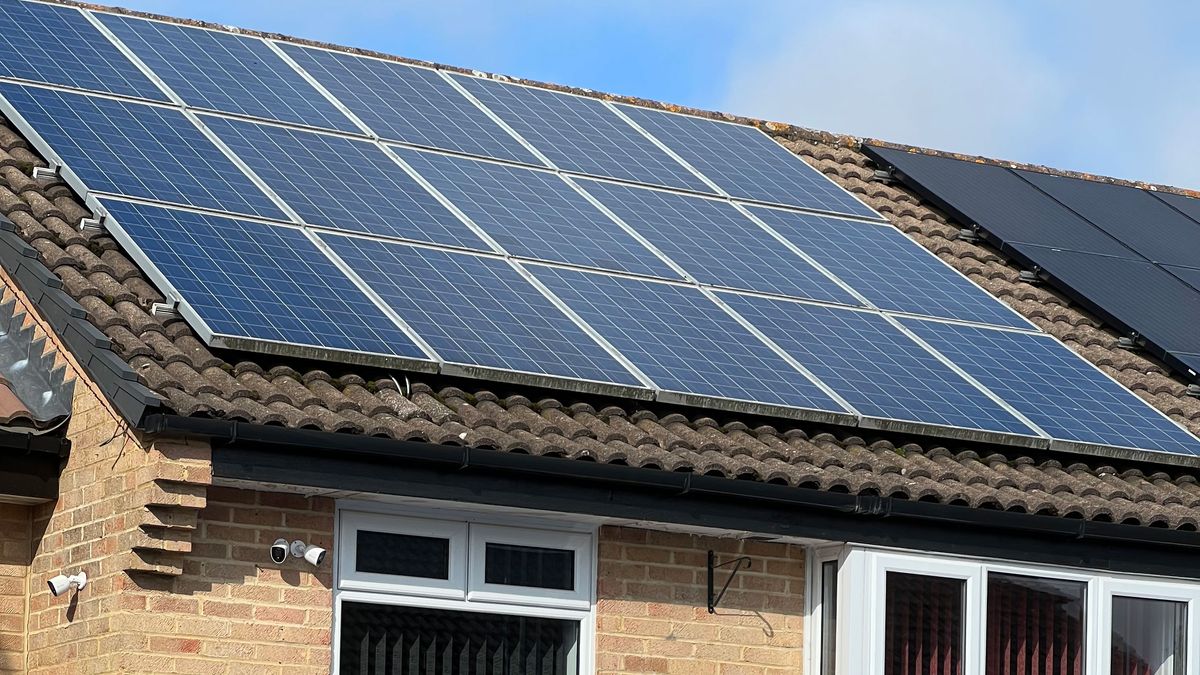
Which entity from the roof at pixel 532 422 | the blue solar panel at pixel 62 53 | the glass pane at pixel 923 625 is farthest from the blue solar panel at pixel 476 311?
the blue solar panel at pixel 62 53

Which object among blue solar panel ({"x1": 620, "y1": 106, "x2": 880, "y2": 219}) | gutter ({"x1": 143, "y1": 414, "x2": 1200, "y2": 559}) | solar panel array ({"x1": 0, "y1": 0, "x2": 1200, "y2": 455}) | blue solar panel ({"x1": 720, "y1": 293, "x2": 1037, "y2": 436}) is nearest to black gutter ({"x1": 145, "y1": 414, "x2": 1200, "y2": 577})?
gutter ({"x1": 143, "y1": 414, "x2": 1200, "y2": 559})

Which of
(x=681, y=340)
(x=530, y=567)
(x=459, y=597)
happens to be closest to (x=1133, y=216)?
(x=681, y=340)

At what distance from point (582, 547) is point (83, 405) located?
Answer: 306cm

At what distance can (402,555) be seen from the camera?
12.1 metres

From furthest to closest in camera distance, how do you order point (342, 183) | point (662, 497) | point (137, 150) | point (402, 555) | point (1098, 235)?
point (1098, 235)
point (342, 183)
point (137, 150)
point (662, 497)
point (402, 555)

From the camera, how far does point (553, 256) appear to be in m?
14.1

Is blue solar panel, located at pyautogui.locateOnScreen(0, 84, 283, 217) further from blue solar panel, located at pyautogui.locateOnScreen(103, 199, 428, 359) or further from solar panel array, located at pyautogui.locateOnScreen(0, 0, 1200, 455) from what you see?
blue solar panel, located at pyautogui.locateOnScreen(103, 199, 428, 359)

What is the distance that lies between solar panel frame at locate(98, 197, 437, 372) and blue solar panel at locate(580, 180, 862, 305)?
3.04m

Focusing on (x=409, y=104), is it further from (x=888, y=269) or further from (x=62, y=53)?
(x=888, y=269)

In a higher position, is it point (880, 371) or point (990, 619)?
point (880, 371)

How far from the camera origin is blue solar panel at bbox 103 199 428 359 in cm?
1203

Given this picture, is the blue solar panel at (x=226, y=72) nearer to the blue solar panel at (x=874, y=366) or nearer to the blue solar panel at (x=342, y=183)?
the blue solar panel at (x=342, y=183)

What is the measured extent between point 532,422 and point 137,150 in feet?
11.5

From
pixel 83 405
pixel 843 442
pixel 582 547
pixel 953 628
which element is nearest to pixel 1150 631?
pixel 953 628
